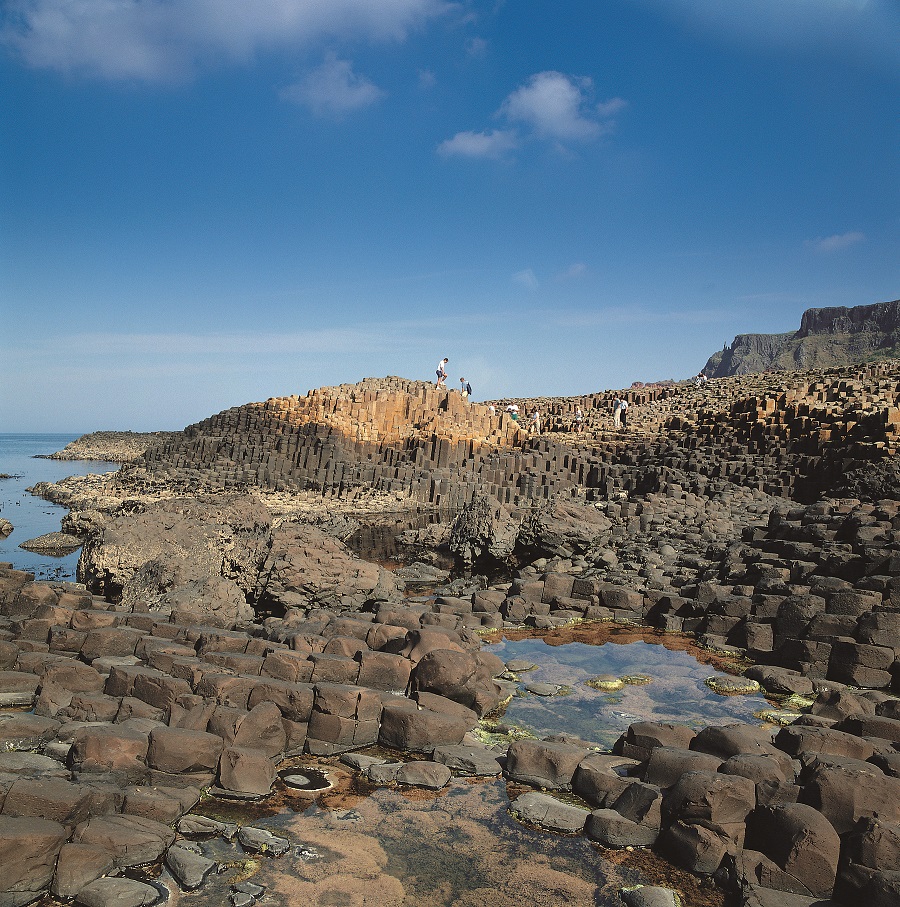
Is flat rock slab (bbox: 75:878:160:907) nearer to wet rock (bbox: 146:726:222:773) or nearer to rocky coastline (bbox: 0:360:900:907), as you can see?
rocky coastline (bbox: 0:360:900:907)

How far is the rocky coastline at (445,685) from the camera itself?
4.78m

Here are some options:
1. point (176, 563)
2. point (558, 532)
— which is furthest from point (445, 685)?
point (558, 532)

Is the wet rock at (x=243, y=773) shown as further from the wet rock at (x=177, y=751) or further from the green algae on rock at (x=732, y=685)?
the green algae on rock at (x=732, y=685)

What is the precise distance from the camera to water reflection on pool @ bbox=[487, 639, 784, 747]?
25.6 ft

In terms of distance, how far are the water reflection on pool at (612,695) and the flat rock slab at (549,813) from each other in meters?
1.52

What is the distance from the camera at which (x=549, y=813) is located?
5.66 meters

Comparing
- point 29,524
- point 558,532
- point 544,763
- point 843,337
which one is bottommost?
point 29,524

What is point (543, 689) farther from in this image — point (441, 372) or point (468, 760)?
point (441, 372)

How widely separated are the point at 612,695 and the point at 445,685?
7.56ft

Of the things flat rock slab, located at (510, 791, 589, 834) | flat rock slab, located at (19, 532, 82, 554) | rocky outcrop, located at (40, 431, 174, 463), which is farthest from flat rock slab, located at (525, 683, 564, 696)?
rocky outcrop, located at (40, 431, 174, 463)

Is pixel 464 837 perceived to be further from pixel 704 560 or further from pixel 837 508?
pixel 837 508

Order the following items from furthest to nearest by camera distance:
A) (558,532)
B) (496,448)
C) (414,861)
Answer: (496,448) → (558,532) → (414,861)

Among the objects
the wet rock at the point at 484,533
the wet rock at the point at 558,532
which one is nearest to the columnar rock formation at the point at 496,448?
the wet rock at the point at 484,533

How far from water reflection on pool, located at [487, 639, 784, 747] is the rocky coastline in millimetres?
381
